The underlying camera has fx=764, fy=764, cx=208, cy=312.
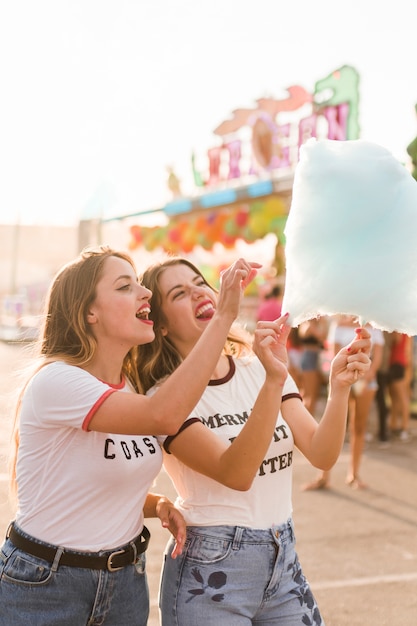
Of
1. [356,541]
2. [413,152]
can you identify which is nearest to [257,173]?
[413,152]

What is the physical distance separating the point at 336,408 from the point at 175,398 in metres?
0.62

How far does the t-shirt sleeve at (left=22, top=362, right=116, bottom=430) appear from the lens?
187cm

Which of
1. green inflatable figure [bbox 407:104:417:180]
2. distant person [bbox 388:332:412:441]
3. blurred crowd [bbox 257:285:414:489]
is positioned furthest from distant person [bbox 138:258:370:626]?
green inflatable figure [bbox 407:104:417:180]

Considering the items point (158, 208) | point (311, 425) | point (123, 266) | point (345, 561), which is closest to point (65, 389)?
point (123, 266)

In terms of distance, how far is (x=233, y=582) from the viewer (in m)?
2.02

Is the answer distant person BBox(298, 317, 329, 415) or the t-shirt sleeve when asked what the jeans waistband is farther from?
distant person BBox(298, 317, 329, 415)

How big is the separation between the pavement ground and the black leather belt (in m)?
0.46

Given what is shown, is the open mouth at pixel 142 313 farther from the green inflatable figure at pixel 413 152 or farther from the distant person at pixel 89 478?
the green inflatable figure at pixel 413 152

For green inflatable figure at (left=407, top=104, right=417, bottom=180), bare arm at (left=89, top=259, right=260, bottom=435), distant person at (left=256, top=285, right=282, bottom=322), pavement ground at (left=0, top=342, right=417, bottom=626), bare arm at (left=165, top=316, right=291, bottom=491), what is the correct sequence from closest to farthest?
bare arm at (left=89, top=259, right=260, bottom=435) < bare arm at (left=165, top=316, right=291, bottom=491) < pavement ground at (left=0, top=342, right=417, bottom=626) < distant person at (left=256, top=285, right=282, bottom=322) < green inflatable figure at (left=407, top=104, right=417, bottom=180)

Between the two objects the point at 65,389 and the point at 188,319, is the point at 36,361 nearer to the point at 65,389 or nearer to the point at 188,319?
the point at 65,389

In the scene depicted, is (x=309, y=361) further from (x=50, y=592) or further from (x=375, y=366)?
(x=50, y=592)

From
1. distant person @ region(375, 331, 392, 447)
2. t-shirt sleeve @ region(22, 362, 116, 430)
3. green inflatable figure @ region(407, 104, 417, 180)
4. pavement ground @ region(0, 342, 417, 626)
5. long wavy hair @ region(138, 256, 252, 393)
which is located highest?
green inflatable figure @ region(407, 104, 417, 180)

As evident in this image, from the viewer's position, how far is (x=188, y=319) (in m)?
2.30

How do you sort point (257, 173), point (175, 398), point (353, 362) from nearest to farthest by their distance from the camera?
point (175, 398) → point (353, 362) → point (257, 173)
